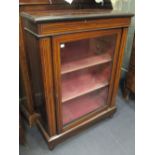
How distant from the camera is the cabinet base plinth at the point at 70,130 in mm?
1366

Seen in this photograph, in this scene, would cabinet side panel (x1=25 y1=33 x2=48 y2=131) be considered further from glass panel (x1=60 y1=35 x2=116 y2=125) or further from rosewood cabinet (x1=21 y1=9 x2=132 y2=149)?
glass panel (x1=60 y1=35 x2=116 y2=125)

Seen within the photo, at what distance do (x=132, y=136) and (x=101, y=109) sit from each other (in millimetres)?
379

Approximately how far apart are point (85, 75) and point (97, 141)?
61cm

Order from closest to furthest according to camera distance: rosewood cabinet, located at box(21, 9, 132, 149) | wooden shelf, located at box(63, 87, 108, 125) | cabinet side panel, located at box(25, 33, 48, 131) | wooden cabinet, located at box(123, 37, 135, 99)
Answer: rosewood cabinet, located at box(21, 9, 132, 149), cabinet side panel, located at box(25, 33, 48, 131), wooden shelf, located at box(63, 87, 108, 125), wooden cabinet, located at box(123, 37, 135, 99)

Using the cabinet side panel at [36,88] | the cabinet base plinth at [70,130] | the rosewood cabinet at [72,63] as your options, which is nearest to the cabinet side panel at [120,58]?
the rosewood cabinet at [72,63]

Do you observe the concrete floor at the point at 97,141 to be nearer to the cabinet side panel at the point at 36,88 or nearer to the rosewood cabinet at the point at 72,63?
the rosewood cabinet at the point at 72,63

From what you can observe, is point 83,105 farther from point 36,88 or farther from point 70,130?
point 36,88

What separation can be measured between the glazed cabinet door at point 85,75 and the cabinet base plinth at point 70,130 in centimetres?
4

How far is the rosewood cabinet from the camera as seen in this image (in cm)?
101

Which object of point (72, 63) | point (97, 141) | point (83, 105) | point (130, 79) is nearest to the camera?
point (72, 63)

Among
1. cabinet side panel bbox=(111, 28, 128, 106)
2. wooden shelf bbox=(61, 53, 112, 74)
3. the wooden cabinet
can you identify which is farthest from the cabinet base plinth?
wooden shelf bbox=(61, 53, 112, 74)

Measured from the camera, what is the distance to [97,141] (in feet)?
4.98

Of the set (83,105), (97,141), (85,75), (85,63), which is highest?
(85,63)

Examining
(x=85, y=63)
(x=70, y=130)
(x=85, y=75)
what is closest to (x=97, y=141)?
(x=70, y=130)
